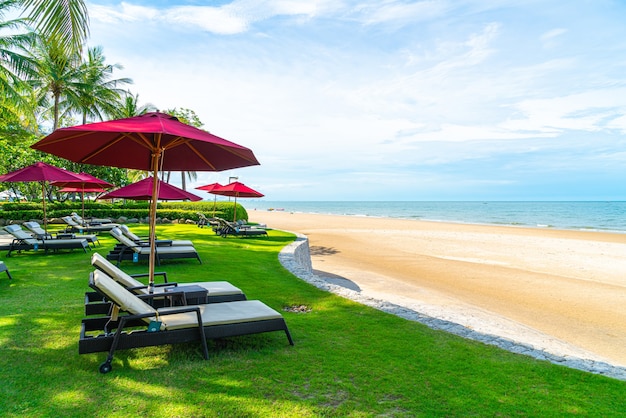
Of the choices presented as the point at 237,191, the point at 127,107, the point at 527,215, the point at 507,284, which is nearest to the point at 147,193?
the point at 237,191

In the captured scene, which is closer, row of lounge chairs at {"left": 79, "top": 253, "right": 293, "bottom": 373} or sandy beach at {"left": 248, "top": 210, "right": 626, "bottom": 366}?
row of lounge chairs at {"left": 79, "top": 253, "right": 293, "bottom": 373}

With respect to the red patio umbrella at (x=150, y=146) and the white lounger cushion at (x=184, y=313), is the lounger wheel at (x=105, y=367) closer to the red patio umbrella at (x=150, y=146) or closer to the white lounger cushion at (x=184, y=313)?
the white lounger cushion at (x=184, y=313)

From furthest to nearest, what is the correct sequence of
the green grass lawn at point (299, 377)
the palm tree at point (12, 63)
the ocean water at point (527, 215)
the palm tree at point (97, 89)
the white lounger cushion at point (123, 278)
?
the ocean water at point (527, 215), the palm tree at point (97, 89), the palm tree at point (12, 63), the white lounger cushion at point (123, 278), the green grass lawn at point (299, 377)

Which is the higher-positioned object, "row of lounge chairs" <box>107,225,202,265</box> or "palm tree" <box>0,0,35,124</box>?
"palm tree" <box>0,0,35,124</box>

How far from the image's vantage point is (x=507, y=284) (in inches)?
412

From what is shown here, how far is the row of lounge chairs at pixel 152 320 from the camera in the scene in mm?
3379

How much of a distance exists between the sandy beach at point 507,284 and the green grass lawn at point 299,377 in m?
1.26

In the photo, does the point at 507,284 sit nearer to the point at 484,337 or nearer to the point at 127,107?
the point at 484,337

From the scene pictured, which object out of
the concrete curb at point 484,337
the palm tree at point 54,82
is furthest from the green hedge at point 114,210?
the concrete curb at point 484,337

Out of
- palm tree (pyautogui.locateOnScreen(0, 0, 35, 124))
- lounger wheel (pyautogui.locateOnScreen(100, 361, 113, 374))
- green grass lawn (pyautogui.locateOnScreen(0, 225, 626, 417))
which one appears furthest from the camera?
palm tree (pyautogui.locateOnScreen(0, 0, 35, 124))

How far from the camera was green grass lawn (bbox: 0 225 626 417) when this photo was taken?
2.88 metres

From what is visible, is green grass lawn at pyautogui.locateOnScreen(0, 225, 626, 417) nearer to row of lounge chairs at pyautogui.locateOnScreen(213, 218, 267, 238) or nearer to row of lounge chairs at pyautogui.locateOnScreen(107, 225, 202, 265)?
row of lounge chairs at pyautogui.locateOnScreen(107, 225, 202, 265)

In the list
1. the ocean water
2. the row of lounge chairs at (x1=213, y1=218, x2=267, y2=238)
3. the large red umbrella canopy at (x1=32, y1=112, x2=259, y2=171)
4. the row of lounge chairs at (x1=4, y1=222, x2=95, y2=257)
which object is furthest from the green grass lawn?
the ocean water

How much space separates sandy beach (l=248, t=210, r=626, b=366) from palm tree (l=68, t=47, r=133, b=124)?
1816 centimetres
